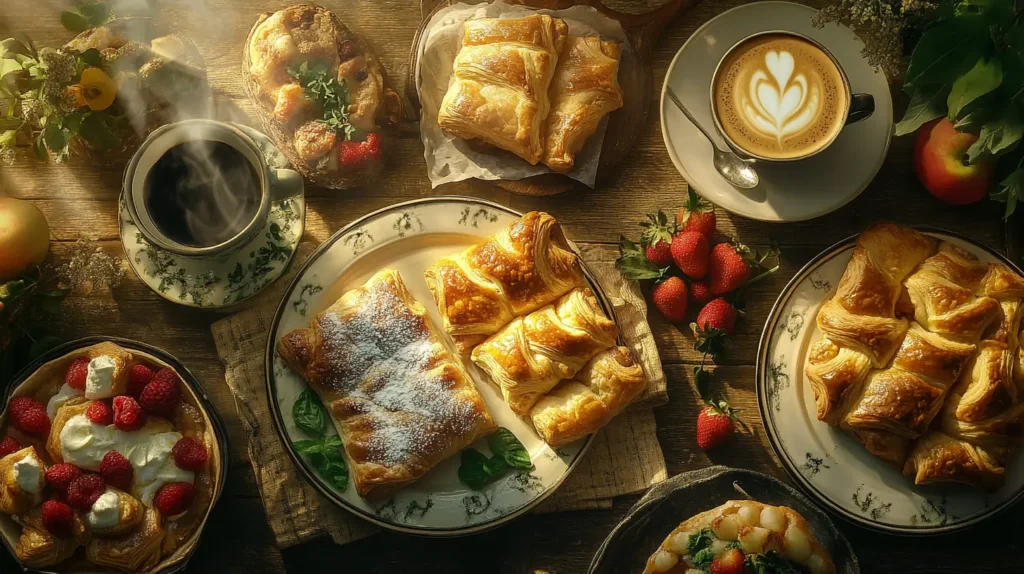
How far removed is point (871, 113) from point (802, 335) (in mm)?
806

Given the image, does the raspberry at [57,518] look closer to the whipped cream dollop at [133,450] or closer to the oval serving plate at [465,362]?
the whipped cream dollop at [133,450]

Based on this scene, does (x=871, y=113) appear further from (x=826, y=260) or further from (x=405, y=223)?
(x=405, y=223)

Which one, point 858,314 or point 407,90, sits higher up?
point 407,90

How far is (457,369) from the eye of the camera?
9.33 feet

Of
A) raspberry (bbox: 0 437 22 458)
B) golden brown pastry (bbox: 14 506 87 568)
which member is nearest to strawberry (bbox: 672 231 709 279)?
golden brown pastry (bbox: 14 506 87 568)

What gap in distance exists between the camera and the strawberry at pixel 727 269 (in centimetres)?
293

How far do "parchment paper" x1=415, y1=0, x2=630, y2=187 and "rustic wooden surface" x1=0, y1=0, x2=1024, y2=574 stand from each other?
84 mm

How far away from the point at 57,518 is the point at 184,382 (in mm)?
560

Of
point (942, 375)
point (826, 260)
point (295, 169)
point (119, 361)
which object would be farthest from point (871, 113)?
point (119, 361)

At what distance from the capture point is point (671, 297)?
9.61ft

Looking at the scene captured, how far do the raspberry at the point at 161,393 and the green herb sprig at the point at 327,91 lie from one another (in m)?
1.02

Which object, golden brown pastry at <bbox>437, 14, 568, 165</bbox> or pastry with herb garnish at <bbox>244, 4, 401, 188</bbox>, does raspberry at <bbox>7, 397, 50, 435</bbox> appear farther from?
golden brown pastry at <bbox>437, 14, 568, 165</bbox>

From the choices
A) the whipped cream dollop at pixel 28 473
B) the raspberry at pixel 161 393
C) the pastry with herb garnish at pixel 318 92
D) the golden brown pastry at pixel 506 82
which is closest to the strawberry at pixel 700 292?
the golden brown pastry at pixel 506 82

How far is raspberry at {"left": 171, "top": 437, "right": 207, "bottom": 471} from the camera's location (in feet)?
8.83
